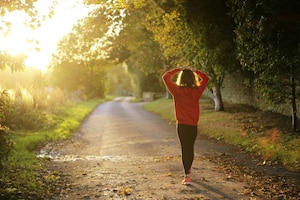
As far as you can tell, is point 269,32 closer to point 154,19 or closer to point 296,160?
point 296,160

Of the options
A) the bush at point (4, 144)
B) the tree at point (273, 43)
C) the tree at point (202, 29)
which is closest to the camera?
the bush at point (4, 144)

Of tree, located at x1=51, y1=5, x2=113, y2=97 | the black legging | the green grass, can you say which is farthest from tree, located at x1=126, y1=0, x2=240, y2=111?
tree, located at x1=51, y1=5, x2=113, y2=97

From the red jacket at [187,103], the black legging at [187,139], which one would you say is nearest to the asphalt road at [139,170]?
the black legging at [187,139]

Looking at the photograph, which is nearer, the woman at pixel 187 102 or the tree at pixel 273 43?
the woman at pixel 187 102

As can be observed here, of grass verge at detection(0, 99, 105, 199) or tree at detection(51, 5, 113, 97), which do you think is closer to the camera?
grass verge at detection(0, 99, 105, 199)

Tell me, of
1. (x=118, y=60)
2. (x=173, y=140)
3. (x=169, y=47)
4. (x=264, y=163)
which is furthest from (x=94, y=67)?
(x=264, y=163)

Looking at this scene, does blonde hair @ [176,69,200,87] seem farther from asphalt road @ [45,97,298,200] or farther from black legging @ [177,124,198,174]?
asphalt road @ [45,97,298,200]

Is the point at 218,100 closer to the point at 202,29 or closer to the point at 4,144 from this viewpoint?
the point at 202,29

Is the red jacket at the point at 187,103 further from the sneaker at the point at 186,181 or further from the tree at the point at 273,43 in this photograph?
the tree at the point at 273,43

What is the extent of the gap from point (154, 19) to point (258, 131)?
10.1 m

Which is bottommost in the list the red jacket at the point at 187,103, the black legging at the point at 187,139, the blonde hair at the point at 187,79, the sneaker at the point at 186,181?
the sneaker at the point at 186,181

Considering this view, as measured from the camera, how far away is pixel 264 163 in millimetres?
9219

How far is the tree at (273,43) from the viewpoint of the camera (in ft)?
38.2

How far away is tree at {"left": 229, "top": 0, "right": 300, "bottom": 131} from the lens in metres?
11.6
